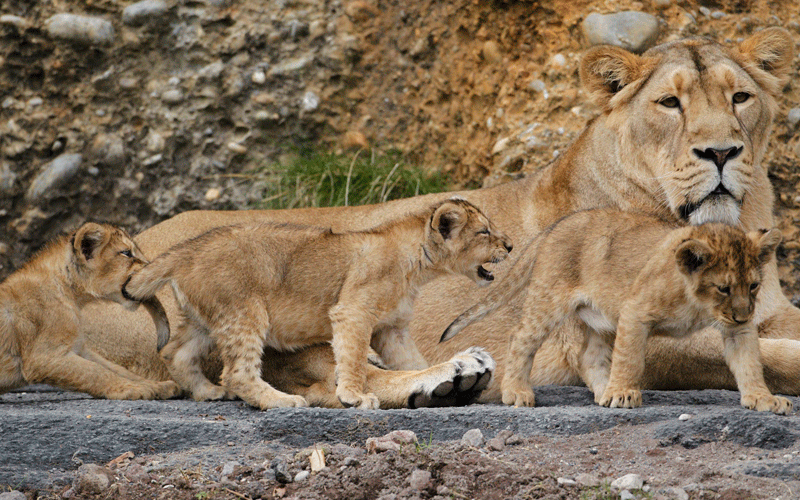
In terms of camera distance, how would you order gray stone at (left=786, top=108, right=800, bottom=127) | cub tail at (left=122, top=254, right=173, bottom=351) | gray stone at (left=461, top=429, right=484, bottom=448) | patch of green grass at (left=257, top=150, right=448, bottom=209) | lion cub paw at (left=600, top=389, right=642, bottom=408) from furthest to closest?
1. patch of green grass at (left=257, top=150, right=448, bottom=209)
2. gray stone at (left=786, top=108, right=800, bottom=127)
3. cub tail at (left=122, top=254, right=173, bottom=351)
4. lion cub paw at (left=600, top=389, right=642, bottom=408)
5. gray stone at (left=461, top=429, right=484, bottom=448)

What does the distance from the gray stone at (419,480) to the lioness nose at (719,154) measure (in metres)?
2.52

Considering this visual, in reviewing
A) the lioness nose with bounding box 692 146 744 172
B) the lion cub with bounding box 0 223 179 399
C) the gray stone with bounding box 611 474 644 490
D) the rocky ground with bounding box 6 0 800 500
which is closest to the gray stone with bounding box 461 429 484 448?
the gray stone with bounding box 611 474 644 490

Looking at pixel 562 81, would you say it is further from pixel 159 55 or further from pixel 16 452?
pixel 16 452

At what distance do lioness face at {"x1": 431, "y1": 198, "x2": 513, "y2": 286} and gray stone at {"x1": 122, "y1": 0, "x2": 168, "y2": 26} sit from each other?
4.57 meters

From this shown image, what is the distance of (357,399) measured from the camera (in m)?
5.02

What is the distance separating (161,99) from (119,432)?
545 centimetres

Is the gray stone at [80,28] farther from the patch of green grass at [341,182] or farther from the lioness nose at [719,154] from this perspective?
the lioness nose at [719,154]

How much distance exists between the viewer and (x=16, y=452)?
418 cm

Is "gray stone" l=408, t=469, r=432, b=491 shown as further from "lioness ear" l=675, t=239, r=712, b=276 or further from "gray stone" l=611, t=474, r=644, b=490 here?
"lioness ear" l=675, t=239, r=712, b=276

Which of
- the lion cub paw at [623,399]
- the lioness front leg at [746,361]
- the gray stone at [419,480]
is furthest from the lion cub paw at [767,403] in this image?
the gray stone at [419,480]

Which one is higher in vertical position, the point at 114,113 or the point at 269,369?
the point at 114,113

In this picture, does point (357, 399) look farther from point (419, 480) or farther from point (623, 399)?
point (419, 480)

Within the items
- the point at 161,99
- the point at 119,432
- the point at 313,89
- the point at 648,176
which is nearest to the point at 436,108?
the point at 313,89

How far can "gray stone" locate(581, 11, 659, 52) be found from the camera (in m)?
8.03
